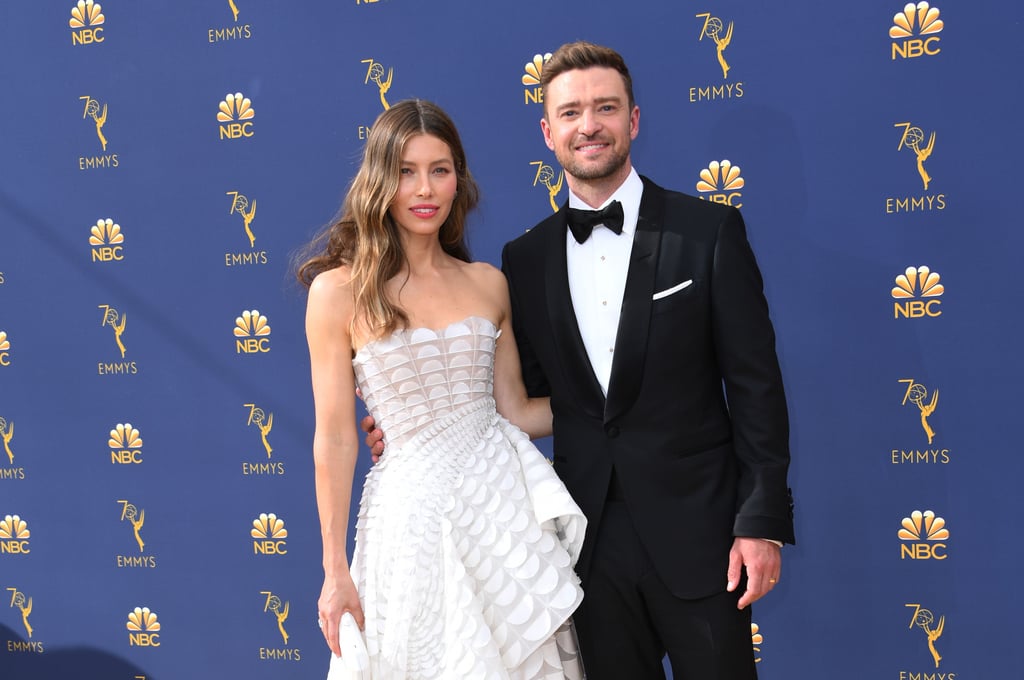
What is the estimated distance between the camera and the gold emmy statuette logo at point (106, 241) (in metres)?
3.05

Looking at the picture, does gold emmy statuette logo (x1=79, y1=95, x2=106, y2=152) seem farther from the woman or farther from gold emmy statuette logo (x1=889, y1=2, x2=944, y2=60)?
gold emmy statuette logo (x1=889, y1=2, x2=944, y2=60)

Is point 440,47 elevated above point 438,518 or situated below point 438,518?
above

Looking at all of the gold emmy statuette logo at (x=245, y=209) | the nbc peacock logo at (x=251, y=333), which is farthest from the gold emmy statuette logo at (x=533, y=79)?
the nbc peacock logo at (x=251, y=333)

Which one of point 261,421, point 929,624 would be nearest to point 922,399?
point 929,624

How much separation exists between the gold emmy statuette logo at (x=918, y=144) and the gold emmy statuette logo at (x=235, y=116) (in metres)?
1.85

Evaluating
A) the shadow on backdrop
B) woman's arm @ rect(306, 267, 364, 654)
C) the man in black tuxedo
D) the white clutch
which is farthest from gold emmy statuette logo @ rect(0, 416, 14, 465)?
the man in black tuxedo

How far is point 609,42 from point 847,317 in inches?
38.5

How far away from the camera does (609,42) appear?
2564mm

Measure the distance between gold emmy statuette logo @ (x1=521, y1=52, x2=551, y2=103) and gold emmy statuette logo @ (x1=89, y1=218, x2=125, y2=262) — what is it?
140cm

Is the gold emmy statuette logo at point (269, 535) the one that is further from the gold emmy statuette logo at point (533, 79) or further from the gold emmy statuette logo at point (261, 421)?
the gold emmy statuette logo at point (533, 79)

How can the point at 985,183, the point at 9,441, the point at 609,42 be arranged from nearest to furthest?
the point at 985,183
the point at 609,42
the point at 9,441

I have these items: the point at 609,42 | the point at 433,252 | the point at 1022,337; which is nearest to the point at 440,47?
the point at 609,42

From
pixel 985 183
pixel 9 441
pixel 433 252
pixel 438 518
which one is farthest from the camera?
pixel 9 441

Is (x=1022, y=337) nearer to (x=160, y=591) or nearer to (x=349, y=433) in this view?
(x=349, y=433)
